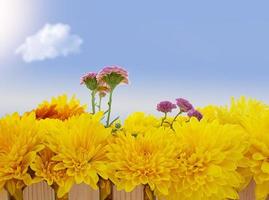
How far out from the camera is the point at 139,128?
0.94 m

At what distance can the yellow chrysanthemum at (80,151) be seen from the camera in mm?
830

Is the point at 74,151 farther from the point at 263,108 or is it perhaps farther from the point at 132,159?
the point at 263,108

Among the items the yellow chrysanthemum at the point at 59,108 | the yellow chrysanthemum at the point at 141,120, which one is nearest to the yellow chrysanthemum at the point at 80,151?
the yellow chrysanthemum at the point at 141,120

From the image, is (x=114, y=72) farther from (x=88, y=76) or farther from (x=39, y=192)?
(x=39, y=192)

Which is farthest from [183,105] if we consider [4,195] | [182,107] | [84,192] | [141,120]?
[4,195]

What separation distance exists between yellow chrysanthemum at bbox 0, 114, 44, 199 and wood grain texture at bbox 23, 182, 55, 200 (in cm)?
2

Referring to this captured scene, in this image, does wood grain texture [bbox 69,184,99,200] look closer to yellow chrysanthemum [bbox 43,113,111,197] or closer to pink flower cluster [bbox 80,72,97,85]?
yellow chrysanthemum [bbox 43,113,111,197]

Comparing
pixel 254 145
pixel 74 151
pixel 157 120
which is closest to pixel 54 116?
pixel 157 120

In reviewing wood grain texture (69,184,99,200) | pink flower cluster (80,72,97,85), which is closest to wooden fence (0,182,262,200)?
wood grain texture (69,184,99,200)

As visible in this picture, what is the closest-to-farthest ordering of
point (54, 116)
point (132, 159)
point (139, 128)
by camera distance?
point (132, 159), point (139, 128), point (54, 116)

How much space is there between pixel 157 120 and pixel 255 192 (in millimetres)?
269

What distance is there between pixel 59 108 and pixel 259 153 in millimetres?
493

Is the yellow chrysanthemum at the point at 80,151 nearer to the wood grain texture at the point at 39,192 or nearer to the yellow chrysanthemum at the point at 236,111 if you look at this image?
the wood grain texture at the point at 39,192

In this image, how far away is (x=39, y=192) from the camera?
0.91 m
